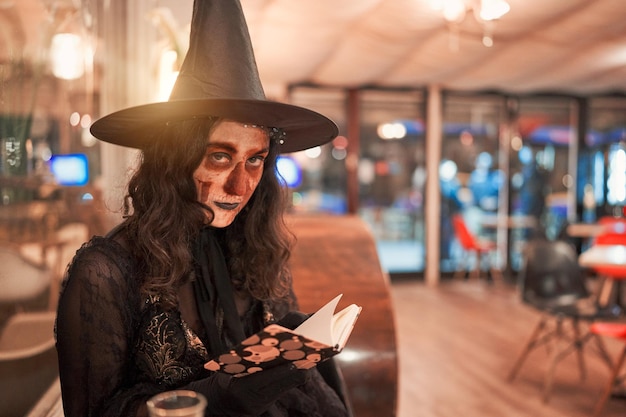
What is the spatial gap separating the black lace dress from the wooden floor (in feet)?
8.12

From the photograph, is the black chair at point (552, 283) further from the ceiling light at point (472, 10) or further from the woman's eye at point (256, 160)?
the woman's eye at point (256, 160)

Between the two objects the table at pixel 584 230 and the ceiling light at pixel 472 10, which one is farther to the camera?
the table at pixel 584 230

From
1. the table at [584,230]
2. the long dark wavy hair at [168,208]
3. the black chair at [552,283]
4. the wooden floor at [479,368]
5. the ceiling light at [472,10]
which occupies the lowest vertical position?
the wooden floor at [479,368]

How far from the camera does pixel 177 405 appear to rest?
0.69m

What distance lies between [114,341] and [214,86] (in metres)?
0.54

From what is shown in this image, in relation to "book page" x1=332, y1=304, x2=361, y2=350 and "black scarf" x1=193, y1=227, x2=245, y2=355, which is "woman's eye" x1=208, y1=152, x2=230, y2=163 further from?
"book page" x1=332, y1=304, x2=361, y2=350

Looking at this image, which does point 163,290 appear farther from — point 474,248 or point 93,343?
point 474,248

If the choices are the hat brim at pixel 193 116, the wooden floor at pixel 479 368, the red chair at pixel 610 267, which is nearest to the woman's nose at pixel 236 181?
the hat brim at pixel 193 116

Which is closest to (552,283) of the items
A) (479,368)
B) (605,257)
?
(605,257)

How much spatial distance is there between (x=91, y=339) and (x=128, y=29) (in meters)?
2.40

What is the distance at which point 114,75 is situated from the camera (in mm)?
2938

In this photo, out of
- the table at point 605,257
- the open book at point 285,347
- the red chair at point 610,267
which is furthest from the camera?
the red chair at point 610,267

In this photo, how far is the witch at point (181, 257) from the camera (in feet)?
3.31

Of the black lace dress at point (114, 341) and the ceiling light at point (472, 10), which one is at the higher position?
the ceiling light at point (472, 10)
